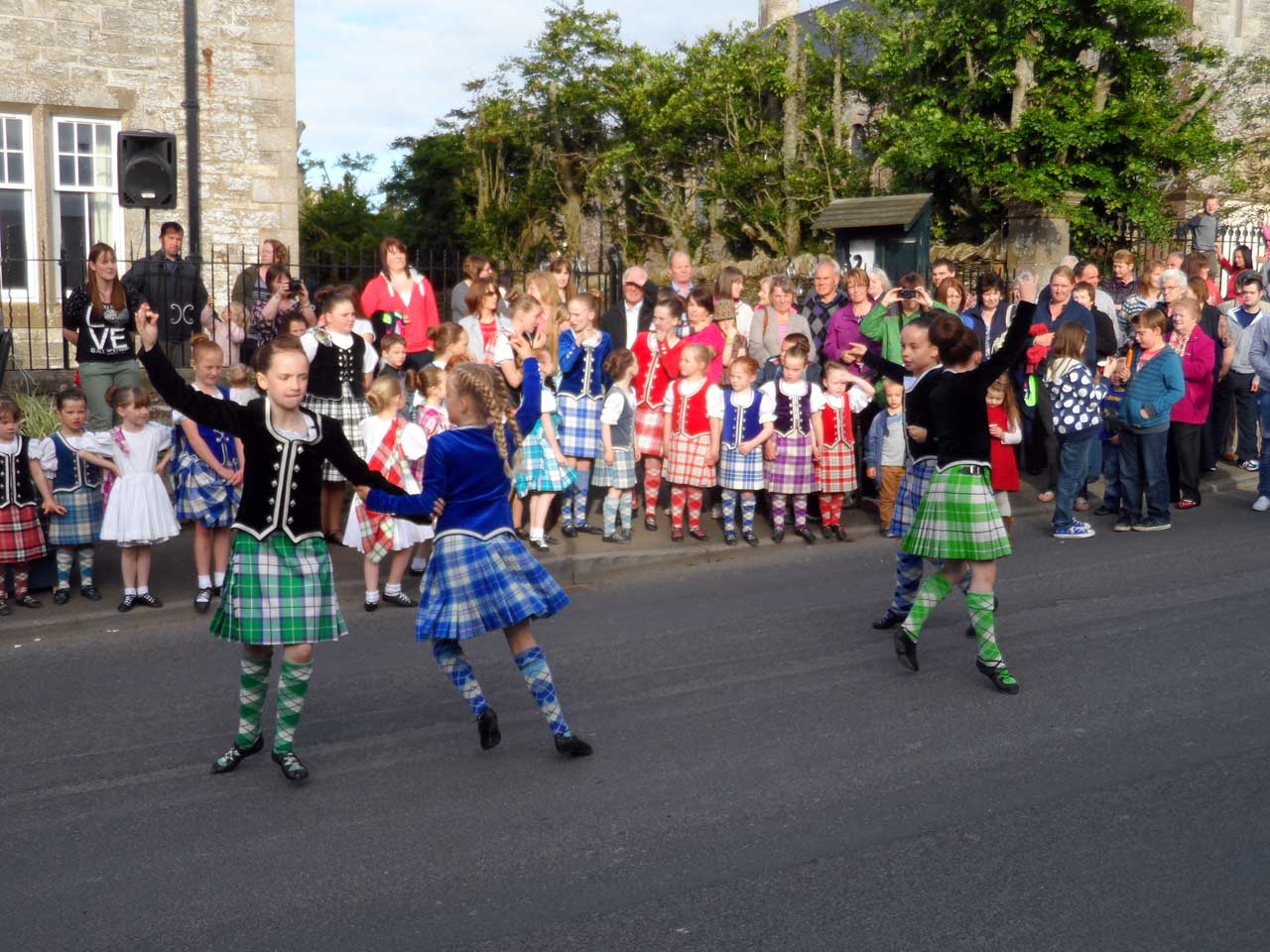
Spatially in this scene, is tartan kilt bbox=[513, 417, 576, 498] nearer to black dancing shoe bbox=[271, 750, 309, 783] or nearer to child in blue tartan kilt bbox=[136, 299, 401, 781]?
child in blue tartan kilt bbox=[136, 299, 401, 781]

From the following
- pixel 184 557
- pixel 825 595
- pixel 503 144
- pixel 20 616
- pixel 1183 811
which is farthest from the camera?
pixel 503 144

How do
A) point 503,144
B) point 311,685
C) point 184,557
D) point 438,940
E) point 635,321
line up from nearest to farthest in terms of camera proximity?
point 438,940, point 311,685, point 184,557, point 635,321, point 503,144

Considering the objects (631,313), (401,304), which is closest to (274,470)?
(401,304)

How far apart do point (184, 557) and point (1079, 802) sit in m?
6.87

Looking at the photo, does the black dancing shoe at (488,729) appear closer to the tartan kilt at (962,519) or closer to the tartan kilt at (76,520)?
the tartan kilt at (962,519)

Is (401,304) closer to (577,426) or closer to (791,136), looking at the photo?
(577,426)

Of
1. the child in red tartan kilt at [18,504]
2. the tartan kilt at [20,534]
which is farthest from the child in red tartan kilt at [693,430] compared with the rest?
the tartan kilt at [20,534]

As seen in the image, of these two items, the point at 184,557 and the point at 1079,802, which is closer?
the point at 1079,802

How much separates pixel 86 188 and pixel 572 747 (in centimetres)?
1157

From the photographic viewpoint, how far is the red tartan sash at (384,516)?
8805 mm

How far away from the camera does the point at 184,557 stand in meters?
9.95

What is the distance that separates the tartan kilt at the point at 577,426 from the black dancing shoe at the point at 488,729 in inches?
184

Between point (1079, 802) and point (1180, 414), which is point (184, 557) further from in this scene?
point (1180, 414)

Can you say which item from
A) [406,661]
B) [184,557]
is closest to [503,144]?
[184,557]
